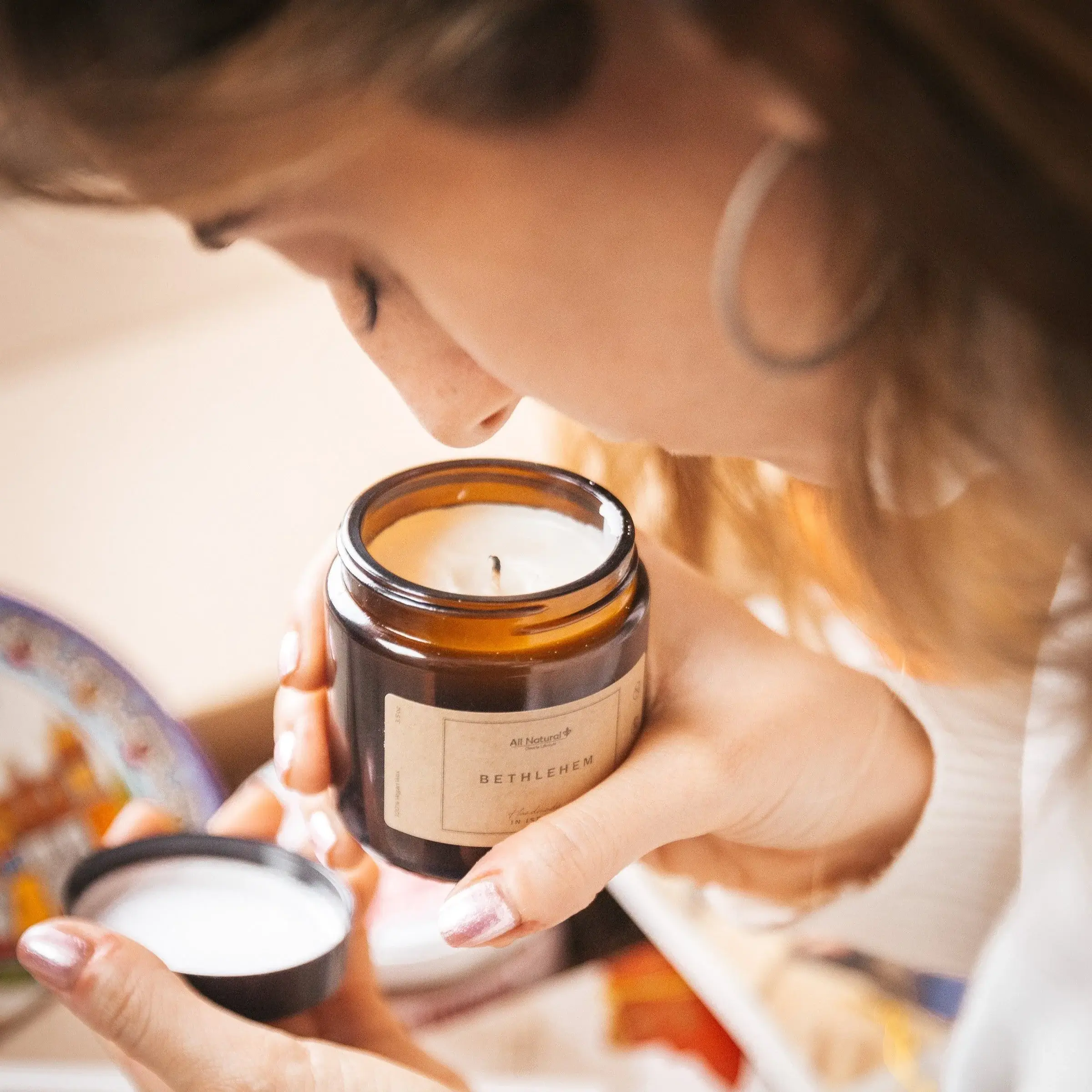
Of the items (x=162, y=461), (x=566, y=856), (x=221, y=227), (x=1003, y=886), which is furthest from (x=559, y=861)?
(x=162, y=461)

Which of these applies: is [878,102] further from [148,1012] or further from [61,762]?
[61,762]

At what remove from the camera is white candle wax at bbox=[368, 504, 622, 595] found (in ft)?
1.31

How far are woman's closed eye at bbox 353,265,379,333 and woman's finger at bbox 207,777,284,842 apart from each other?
33cm

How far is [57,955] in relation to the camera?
0.40m

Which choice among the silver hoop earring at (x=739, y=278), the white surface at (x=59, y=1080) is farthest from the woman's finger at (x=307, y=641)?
the white surface at (x=59, y=1080)

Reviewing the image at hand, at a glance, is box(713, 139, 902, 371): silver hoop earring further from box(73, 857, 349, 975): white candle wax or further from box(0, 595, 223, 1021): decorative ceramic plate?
box(0, 595, 223, 1021): decorative ceramic plate

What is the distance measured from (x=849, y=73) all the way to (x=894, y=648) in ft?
1.05

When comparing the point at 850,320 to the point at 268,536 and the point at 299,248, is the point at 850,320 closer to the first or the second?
the point at 299,248

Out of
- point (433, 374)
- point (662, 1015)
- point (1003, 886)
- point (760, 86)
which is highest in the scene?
point (760, 86)

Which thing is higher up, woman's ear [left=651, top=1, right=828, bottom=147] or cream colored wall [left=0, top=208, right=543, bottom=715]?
woman's ear [left=651, top=1, right=828, bottom=147]

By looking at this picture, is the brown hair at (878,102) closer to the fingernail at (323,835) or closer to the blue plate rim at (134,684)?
the fingernail at (323,835)

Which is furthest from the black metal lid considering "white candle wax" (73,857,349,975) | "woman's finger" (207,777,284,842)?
"woman's finger" (207,777,284,842)

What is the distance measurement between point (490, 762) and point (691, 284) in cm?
16

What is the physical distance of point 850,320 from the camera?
31 centimetres
